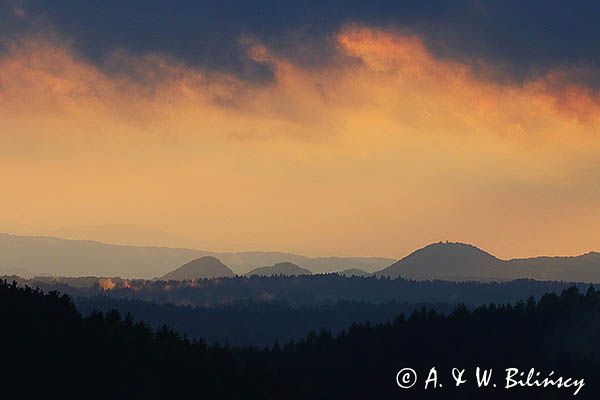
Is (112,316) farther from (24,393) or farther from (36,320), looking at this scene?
(24,393)

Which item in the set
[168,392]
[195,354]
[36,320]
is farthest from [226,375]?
[36,320]

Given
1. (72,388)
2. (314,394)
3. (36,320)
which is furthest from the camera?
(314,394)

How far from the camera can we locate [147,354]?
5433 inches

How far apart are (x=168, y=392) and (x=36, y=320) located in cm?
2084

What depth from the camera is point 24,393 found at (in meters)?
95.0

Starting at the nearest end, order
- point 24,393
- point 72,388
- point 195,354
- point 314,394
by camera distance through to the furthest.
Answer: point 24,393
point 72,388
point 195,354
point 314,394

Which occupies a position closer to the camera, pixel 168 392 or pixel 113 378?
pixel 113 378

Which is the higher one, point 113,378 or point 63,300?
point 63,300

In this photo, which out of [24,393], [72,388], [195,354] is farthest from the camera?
[195,354]

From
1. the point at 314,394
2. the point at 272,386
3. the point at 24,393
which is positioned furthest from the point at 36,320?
the point at 314,394

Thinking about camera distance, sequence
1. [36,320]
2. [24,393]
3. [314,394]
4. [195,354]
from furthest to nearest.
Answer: [314,394] → [195,354] → [36,320] → [24,393]

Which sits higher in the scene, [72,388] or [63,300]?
[63,300]

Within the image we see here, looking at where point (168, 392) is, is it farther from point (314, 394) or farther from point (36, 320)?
point (314, 394)

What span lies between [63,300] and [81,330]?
25.2ft
